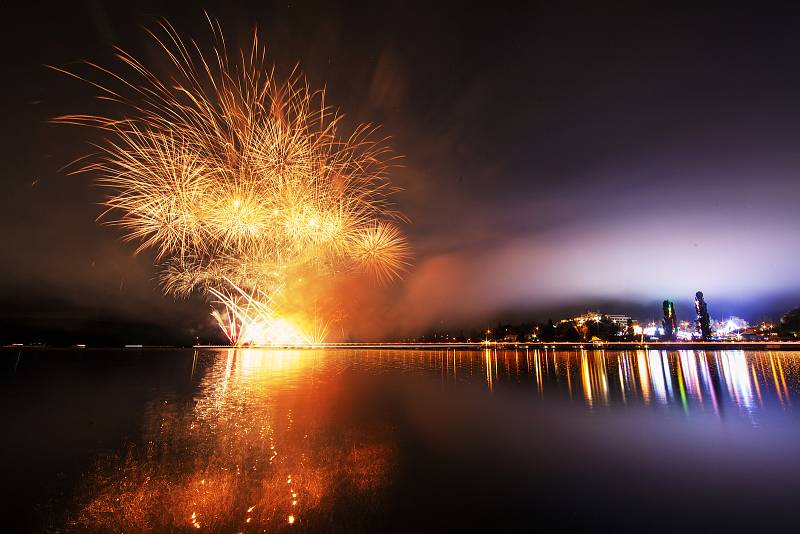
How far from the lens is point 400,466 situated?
7.58 meters

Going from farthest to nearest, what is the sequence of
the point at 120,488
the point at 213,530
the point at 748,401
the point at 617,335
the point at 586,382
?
the point at 617,335 → the point at 586,382 → the point at 748,401 → the point at 120,488 → the point at 213,530

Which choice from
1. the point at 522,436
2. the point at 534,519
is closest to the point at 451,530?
the point at 534,519

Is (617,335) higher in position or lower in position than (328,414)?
higher

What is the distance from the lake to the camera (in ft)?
18.2

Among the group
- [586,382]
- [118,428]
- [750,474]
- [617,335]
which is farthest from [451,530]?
[617,335]

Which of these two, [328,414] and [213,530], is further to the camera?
[328,414]

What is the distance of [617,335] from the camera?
14425 cm

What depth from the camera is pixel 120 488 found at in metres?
6.46

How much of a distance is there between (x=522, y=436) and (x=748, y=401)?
12.9m

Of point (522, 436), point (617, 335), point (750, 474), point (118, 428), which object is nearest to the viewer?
point (750, 474)

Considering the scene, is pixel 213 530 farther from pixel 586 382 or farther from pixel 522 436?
pixel 586 382

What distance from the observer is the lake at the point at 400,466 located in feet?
18.2

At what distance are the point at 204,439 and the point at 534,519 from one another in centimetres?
823

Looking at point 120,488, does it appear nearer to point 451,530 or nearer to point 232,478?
point 232,478
